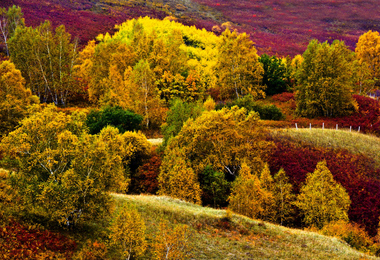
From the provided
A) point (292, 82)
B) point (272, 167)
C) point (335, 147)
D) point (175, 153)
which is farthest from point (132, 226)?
point (292, 82)

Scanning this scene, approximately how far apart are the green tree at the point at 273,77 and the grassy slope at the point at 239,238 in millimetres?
51348

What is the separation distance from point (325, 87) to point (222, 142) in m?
28.2

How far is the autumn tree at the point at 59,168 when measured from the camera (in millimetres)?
20031

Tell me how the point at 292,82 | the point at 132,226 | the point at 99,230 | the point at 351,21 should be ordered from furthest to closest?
the point at 351,21 < the point at 292,82 < the point at 99,230 < the point at 132,226

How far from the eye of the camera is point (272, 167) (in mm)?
45312

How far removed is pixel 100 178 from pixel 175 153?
18.2m

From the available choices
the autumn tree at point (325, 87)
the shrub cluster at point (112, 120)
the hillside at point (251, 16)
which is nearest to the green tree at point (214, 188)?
the shrub cluster at point (112, 120)

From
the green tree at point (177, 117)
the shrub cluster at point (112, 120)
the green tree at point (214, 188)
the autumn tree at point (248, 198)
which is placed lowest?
the green tree at point (214, 188)

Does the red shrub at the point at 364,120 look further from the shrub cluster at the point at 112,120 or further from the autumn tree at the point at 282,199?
the shrub cluster at the point at 112,120

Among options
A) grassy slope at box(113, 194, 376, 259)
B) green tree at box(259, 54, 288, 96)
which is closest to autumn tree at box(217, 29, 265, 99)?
green tree at box(259, 54, 288, 96)

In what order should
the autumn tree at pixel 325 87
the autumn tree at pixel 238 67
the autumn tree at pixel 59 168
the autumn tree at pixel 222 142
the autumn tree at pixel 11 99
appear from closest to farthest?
the autumn tree at pixel 59 168 → the autumn tree at pixel 222 142 → the autumn tree at pixel 11 99 → the autumn tree at pixel 325 87 → the autumn tree at pixel 238 67

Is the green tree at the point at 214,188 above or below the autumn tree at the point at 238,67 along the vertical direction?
below

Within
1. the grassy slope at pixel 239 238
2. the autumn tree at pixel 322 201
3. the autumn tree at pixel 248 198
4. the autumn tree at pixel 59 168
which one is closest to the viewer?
the autumn tree at pixel 59 168

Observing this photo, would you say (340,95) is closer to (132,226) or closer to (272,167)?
(272,167)
